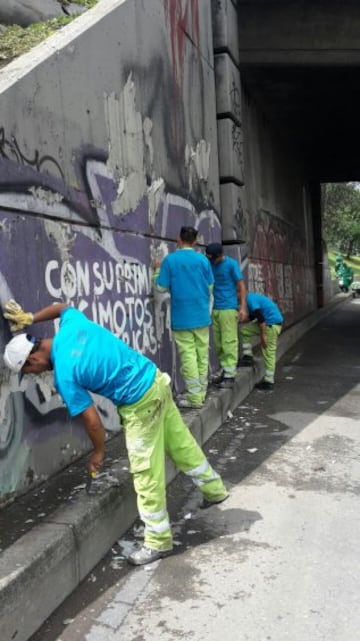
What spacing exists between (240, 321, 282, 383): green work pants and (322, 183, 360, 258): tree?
43436 mm

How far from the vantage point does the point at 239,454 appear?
5.76 m

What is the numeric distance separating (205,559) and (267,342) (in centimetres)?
500

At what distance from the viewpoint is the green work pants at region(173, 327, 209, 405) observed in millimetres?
5910

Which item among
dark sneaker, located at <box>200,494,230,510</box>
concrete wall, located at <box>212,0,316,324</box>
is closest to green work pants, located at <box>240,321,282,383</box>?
concrete wall, located at <box>212,0,316,324</box>

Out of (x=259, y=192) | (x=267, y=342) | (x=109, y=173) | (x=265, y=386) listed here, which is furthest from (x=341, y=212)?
(x=109, y=173)

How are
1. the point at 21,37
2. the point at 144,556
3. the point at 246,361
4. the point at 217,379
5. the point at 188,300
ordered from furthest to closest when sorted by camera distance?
the point at 246,361 < the point at 217,379 < the point at 188,300 < the point at 21,37 < the point at 144,556

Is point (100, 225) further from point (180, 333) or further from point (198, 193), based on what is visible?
point (198, 193)

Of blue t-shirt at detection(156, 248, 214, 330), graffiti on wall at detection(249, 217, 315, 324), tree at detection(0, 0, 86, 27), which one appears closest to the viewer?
blue t-shirt at detection(156, 248, 214, 330)

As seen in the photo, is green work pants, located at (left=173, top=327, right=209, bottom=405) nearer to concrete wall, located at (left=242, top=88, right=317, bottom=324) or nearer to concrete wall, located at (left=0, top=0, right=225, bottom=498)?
concrete wall, located at (left=0, top=0, right=225, bottom=498)

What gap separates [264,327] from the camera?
8.40 meters

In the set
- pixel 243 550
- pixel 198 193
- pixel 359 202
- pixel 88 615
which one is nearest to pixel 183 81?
pixel 198 193

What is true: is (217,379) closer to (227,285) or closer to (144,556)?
(227,285)

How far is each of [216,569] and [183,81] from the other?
228 inches

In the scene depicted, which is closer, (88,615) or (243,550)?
(88,615)
